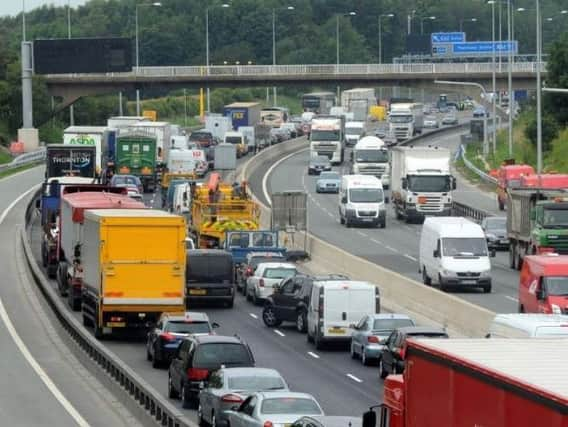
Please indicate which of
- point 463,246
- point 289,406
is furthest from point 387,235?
point 289,406

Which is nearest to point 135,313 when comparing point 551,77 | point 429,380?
point 429,380

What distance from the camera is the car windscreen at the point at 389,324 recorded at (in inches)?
1483

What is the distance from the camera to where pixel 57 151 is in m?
74.1

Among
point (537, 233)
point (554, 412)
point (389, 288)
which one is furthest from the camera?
point (537, 233)

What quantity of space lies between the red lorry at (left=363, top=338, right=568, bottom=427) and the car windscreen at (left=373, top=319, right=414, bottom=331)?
60.1 feet

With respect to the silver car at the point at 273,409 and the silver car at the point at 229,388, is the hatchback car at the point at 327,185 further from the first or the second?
the silver car at the point at 273,409

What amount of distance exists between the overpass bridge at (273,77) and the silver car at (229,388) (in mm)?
110708

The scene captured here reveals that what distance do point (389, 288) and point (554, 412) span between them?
36.0m

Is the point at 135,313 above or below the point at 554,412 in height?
below

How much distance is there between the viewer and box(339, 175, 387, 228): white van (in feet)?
245

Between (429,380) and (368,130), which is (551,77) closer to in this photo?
(368,130)

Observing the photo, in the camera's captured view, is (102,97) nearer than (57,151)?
No

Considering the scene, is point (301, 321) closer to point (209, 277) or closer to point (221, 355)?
point (209, 277)

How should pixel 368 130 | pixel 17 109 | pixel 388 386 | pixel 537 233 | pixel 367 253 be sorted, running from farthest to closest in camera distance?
1. pixel 368 130
2. pixel 17 109
3. pixel 367 253
4. pixel 537 233
5. pixel 388 386
